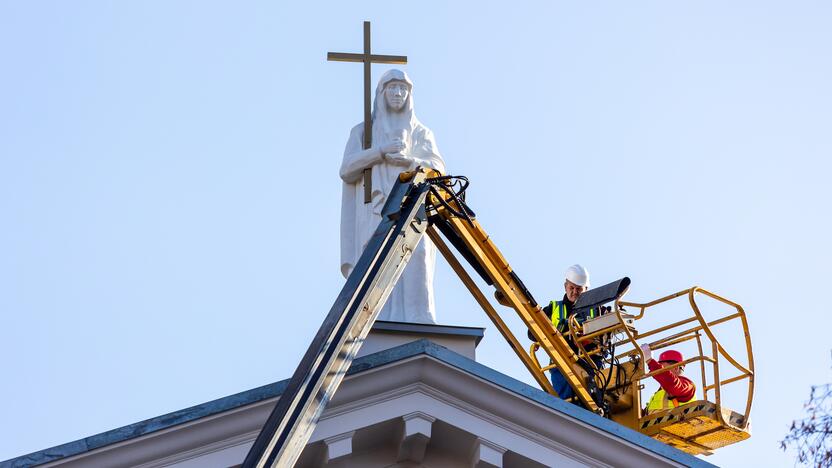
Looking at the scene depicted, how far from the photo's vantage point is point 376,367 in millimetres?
13219

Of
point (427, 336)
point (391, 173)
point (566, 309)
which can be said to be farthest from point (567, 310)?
point (427, 336)

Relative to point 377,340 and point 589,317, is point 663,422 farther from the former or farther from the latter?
point 377,340

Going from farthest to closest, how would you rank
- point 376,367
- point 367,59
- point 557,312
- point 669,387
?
point 367,59
point 557,312
point 669,387
point 376,367

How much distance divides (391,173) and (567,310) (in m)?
2.56

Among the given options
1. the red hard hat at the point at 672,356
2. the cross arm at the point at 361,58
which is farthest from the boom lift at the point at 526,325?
the cross arm at the point at 361,58

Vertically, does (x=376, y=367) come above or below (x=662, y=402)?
below

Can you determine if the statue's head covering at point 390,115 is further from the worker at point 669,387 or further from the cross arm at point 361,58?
the worker at point 669,387

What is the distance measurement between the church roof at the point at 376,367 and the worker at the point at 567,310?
5.01 m

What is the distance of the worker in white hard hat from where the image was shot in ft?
61.0

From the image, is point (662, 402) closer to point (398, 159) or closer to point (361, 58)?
point (398, 159)

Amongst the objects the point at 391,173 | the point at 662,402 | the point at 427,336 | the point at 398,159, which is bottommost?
the point at 427,336

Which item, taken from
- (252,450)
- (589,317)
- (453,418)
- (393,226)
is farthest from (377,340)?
(589,317)

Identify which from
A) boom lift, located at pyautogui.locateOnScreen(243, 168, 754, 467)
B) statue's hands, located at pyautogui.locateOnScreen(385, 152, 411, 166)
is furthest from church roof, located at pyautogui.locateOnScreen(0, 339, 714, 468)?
statue's hands, located at pyautogui.locateOnScreen(385, 152, 411, 166)

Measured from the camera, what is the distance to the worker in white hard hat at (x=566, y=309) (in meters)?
18.6
